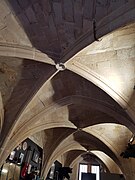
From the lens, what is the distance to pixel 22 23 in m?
4.05

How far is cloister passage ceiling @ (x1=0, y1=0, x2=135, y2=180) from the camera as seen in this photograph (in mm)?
3670

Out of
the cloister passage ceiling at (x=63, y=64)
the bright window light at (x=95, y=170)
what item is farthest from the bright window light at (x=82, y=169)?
the cloister passage ceiling at (x=63, y=64)

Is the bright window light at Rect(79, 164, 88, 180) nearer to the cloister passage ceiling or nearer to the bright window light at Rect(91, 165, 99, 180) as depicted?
the bright window light at Rect(91, 165, 99, 180)

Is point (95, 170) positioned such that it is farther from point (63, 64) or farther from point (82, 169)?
point (63, 64)

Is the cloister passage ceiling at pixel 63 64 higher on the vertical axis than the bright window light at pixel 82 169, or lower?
higher

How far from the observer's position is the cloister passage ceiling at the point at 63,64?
12.0 feet

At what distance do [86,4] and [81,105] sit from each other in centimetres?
340

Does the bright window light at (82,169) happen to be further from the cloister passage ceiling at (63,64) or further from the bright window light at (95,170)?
the cloister passage ceiling at (63,64)

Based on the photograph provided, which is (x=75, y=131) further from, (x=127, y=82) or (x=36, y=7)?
(x=36, y=7)

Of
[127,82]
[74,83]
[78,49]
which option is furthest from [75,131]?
[78,49]

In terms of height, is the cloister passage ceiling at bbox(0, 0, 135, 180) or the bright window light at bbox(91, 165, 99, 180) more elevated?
the cloister passage ceiling at bbox(0, 0, 135, 180)

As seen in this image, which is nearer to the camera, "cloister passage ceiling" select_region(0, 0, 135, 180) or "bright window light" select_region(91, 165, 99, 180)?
"cloister passage ceiling" select_region(0, 0, 135, 180)

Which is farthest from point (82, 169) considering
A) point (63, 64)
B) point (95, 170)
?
point (63, 64)

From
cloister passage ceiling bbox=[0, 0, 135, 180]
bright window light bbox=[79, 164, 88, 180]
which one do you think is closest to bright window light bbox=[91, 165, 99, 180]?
bright window light bbox=[79, 164, 88, 180]
